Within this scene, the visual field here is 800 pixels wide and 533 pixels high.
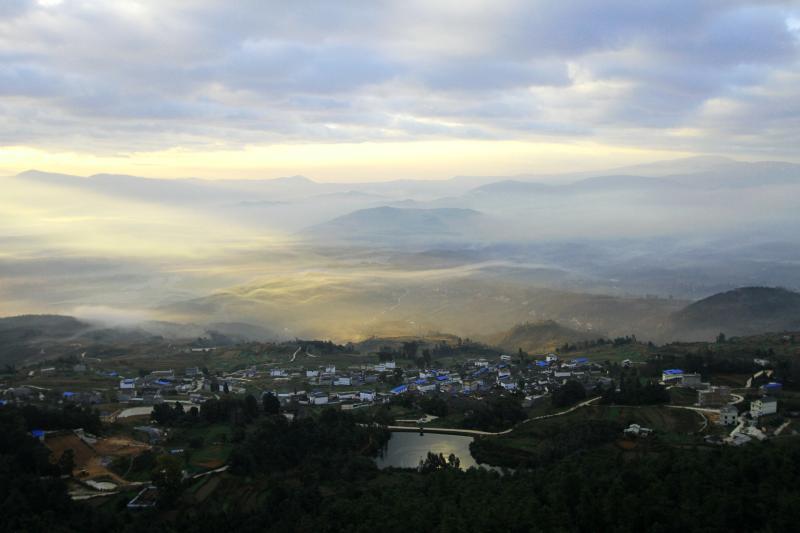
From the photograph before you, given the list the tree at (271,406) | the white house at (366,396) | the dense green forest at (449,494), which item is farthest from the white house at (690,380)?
the tree at (271,406)

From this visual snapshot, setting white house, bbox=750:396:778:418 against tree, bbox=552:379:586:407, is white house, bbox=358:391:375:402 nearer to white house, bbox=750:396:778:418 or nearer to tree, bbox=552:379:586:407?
tree, bbox=552:379:586:407

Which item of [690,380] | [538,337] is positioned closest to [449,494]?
[690,380]

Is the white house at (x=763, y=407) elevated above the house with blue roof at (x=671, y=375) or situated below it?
below

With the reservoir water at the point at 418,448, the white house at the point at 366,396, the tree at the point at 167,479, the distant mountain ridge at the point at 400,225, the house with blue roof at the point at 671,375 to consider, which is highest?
the distant mountain ridge at the point at 400,225

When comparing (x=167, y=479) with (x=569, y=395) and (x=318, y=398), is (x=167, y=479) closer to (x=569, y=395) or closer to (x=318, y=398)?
(x=318, y=398)

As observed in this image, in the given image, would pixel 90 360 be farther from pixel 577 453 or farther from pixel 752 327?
pixel 752 327

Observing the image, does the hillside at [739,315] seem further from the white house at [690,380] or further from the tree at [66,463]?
the tree at [66,463]

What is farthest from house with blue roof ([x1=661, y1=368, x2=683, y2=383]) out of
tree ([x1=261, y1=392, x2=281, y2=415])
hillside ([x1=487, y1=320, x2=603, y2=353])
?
hillside ([x1=487, y1=320, x2=603, y2=353])
